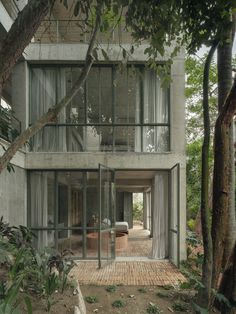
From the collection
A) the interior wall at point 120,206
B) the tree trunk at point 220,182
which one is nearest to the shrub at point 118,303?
the tree trunk at point 220,182

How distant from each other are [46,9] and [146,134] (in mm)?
6828

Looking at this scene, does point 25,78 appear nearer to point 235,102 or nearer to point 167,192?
point 167,192

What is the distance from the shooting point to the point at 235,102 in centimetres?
575

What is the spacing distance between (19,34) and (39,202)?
7.25 metres

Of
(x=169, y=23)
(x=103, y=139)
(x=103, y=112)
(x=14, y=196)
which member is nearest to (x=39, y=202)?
(x=14, y=196)

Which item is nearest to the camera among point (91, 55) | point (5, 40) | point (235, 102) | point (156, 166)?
point (5, 40)

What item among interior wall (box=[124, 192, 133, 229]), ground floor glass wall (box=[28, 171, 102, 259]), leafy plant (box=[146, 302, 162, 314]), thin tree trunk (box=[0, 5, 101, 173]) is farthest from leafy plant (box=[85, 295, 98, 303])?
interior wall (box=[124, 192, 133, 229])

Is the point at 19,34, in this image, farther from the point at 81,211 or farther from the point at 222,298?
the point at 81,211

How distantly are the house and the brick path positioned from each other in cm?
59

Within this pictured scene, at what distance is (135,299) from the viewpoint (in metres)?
7.04

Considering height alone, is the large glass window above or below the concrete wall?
above

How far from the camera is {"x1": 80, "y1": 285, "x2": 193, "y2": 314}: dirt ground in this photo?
6.54m

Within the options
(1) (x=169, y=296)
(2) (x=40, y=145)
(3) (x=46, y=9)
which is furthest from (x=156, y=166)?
(3) (x=46, y=9)

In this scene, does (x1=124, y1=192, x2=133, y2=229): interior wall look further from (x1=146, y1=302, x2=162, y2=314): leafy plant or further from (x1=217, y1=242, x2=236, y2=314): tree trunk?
(x1=217, y1=242, x2=236, y2=314): tree trunk
